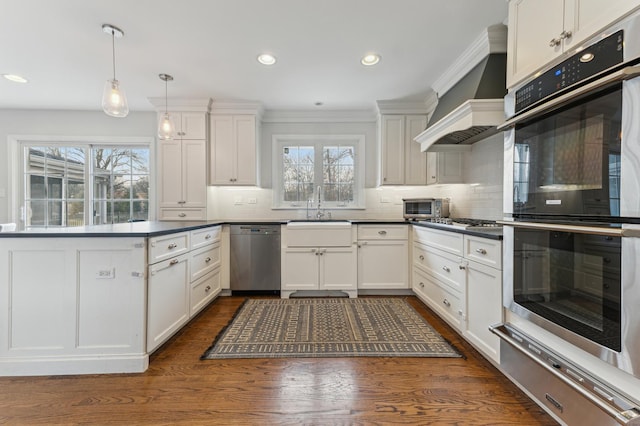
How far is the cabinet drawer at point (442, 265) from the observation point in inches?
82.3

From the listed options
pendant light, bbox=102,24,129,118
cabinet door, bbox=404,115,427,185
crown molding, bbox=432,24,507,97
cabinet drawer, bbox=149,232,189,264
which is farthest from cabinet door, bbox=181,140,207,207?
crown molding, bbox=432,24,507,97

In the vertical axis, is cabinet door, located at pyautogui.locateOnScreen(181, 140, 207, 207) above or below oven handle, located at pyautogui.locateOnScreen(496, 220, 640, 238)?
above

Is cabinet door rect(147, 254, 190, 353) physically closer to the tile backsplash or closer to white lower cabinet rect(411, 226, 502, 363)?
the tile backsplash

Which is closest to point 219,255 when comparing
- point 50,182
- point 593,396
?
point 50,182

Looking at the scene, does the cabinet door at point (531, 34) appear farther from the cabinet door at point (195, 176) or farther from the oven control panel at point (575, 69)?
the cabinet door at point (195, 176)

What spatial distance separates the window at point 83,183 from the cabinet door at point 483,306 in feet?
13.3

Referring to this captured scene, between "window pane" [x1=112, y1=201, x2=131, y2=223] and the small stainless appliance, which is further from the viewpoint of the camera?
"window pane" [x1=112, y1=201, x2=131, y2=223]

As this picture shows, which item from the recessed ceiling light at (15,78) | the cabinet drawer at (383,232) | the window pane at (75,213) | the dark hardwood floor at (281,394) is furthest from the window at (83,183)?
the cabinet drawer at (383,232)

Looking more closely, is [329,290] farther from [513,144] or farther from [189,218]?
[513,144]

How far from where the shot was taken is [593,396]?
0.94 m

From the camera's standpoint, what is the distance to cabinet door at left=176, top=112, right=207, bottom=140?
11.0ft

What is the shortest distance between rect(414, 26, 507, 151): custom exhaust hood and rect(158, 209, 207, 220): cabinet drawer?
284 cm

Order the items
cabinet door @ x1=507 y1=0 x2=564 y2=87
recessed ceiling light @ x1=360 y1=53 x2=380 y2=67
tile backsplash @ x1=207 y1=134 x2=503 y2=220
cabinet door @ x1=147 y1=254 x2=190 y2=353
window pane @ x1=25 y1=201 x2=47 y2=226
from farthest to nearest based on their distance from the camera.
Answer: window pane @ x1=25 y1=201 x2=47 y2=226
tile backsplash @ x1=207 y1=134 x2=503 y2=220
recessed ceiling light @ x1=360 y1=53 x2=380 y2=67
cabinet door @ x1=147 y1=254 x2=190 y2=353
cabinet door @ x1=507 y1=0 x2=564 y2=87

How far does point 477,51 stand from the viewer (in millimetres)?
2205
